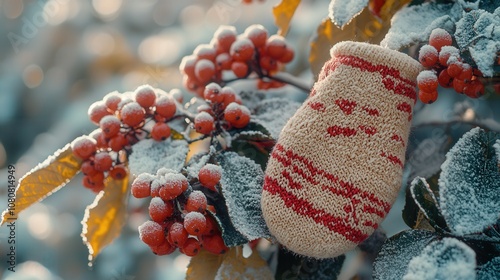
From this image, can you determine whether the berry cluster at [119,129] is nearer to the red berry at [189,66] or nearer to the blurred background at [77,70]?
the red berry at [189,66]

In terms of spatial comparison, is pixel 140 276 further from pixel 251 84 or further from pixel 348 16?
pixel 348 16

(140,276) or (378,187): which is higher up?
(378,187)

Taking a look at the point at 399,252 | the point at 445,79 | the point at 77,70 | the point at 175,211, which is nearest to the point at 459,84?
the point at 445,79

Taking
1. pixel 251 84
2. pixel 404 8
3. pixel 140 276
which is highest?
pixel 404 8

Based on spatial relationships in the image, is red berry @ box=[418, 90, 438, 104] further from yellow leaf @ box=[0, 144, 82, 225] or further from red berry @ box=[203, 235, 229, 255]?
yellow leaf @ box=[0, 144, 82, 225]

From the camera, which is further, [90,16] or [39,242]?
[90,16]

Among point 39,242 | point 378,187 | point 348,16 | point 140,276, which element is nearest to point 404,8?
point 348,16

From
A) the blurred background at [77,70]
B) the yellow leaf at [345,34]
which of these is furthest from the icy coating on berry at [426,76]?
the blurred background at [77,70]
